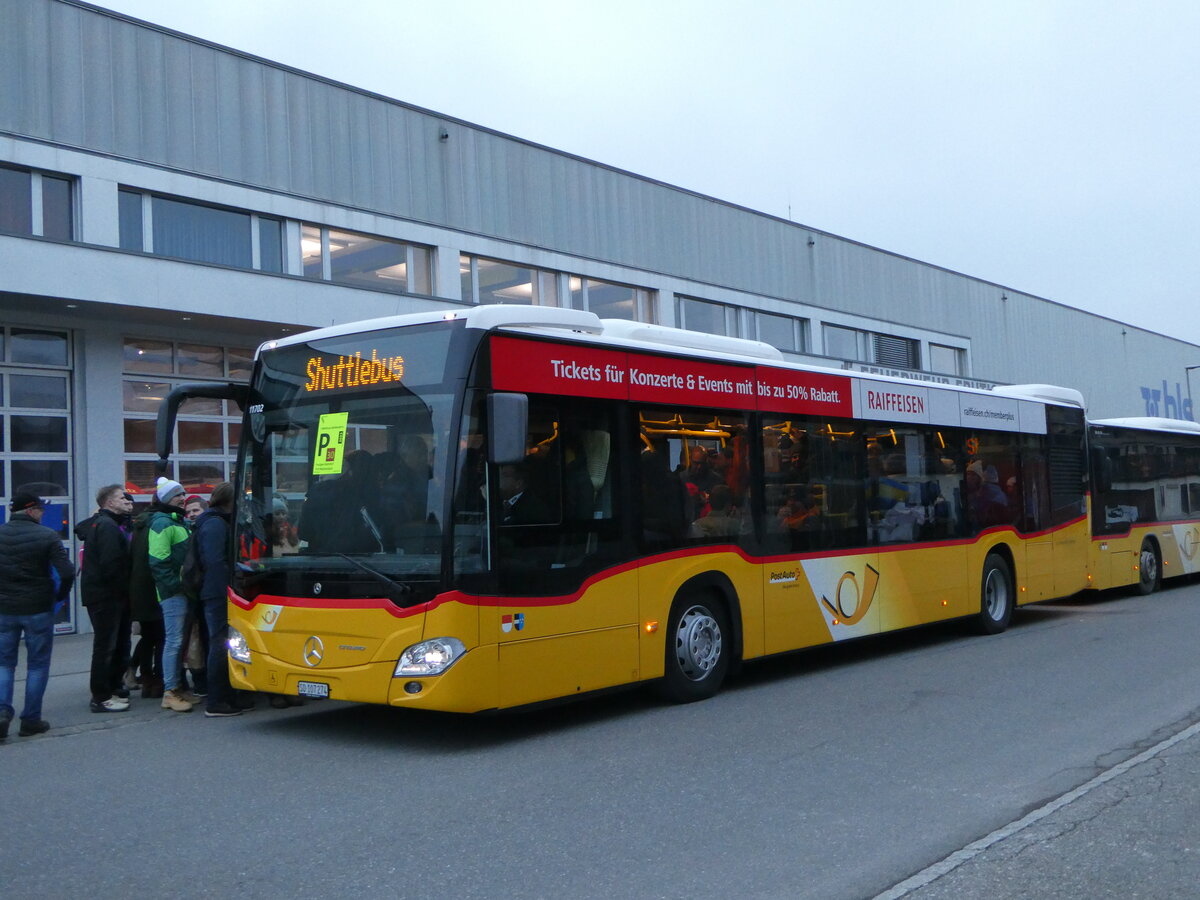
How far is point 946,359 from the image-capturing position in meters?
36.0

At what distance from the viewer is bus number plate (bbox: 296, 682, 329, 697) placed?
7.62 metres

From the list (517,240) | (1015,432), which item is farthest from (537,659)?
(517,240)

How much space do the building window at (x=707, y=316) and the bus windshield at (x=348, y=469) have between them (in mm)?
18149

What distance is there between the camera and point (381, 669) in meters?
7.39

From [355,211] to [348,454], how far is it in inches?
486

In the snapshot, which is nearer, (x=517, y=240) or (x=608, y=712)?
(x=608, y=712)

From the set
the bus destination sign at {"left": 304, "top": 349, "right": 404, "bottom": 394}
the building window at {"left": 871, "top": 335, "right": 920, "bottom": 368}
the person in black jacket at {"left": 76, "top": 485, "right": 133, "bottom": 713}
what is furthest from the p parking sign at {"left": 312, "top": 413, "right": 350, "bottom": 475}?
Answer: the building window at {"left": 871, "top": 335, "right": 920, "bottom": 368}

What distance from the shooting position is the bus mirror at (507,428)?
7141 mm

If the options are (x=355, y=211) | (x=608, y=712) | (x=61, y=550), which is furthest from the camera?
(x=355, y=211)

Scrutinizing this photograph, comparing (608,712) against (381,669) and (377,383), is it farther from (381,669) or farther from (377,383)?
(377,383)

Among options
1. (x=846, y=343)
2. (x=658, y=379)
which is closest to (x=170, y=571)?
(x=658, y=379)

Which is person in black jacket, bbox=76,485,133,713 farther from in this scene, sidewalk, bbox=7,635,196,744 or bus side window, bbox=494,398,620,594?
bus side window, bbox=494,398,620,594

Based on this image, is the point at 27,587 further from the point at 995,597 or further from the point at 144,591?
the point at 995,597

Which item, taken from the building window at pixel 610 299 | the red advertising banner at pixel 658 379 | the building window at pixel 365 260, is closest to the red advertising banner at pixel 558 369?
the red advertising banner at pixel 658 379
